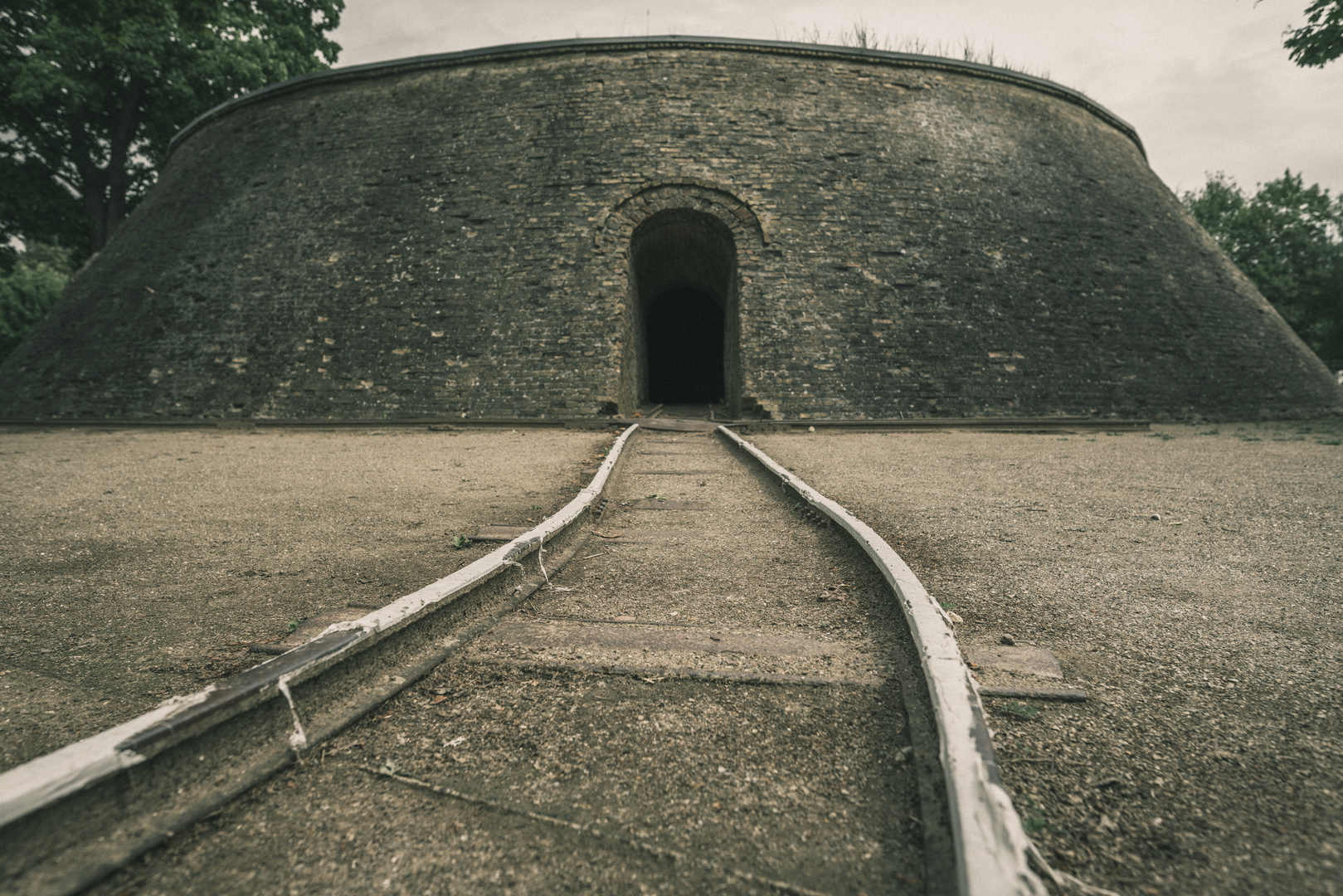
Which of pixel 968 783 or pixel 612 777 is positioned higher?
pixel 968 783

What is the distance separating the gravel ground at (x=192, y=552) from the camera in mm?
1649

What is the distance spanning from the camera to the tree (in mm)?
14523

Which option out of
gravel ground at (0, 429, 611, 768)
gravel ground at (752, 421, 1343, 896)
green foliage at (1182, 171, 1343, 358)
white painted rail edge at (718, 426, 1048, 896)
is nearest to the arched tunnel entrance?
gravel ground at (0, 429, 611, 768)

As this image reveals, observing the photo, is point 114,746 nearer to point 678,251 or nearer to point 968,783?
point 968,783

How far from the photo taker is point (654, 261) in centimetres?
1330

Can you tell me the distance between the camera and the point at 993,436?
8266mm

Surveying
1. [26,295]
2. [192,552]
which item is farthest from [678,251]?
[26,295]

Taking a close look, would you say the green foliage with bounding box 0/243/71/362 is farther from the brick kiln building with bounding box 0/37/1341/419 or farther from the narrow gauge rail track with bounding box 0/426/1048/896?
the narrow gauge rail track with bounding box 0/426/1048/896

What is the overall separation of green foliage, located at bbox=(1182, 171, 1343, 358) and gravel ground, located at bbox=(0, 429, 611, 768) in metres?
35.9

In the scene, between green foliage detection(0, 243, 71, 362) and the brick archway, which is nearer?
the brick archway

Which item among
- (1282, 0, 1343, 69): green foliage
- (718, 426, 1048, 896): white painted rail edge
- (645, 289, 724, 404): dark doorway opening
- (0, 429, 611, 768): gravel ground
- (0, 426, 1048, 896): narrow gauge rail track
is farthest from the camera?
(645, 289, 724, 404): dark doorway opening

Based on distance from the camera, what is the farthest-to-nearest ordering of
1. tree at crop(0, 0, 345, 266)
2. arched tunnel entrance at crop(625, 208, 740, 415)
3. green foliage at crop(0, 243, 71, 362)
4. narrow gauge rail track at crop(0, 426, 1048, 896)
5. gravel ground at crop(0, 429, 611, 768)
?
1. green foliage at crop(0, 243, 71, 362)
2. tree at crop(0, 0, 345, 266)
3. arched tunnel entrance at crop(625, 208, 740, 415)
4. gravel ground at crop(0, 429, 611, 768)
5. narrow gauge rail track at crop(0, 426, 1048, 896)

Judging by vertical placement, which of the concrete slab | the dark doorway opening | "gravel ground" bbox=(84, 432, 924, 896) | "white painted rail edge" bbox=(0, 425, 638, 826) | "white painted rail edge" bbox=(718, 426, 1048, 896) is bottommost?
"gravel ground" bbox=(84, 432, 924, 896)

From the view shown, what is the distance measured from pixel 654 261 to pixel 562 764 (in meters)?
13.0
